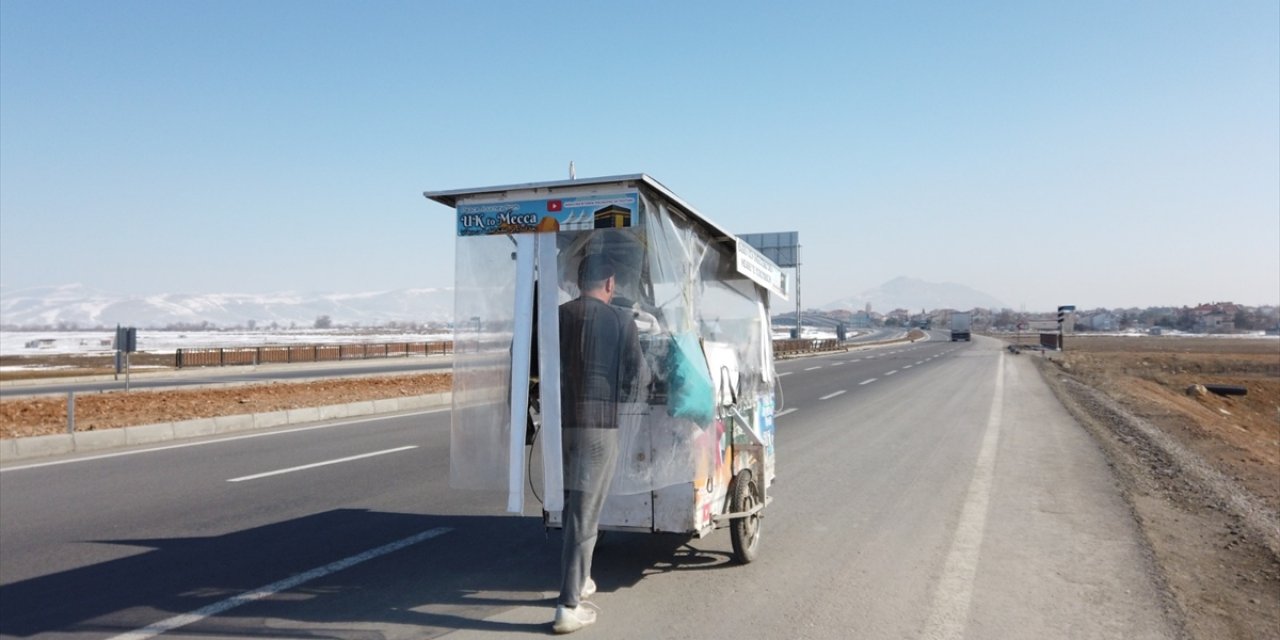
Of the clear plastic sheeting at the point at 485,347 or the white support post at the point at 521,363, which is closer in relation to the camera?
the white support post at the point at 521,363

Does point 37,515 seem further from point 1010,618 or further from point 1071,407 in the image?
point 1071,407

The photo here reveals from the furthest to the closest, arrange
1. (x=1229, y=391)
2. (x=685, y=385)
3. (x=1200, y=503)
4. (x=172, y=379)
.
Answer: (x=1229, y=391) < (x=172, y=379) < (x=1200, y=503) < (x=685, y=385)

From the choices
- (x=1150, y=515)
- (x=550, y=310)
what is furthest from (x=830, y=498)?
(x=550, y=310)

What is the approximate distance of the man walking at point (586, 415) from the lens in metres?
4.62

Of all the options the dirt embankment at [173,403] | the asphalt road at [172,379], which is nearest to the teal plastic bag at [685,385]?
the dirt embankment at [173,403]

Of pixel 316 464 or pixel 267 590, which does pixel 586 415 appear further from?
pixel 316 464

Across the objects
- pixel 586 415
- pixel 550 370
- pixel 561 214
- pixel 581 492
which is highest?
pixel 561 214

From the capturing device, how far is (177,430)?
1406 centimetres

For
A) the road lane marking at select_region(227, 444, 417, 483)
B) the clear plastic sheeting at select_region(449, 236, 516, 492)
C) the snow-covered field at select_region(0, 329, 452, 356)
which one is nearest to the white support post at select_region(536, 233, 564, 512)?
the clear plastic sheeting at select_region(449, 236, 516, 492)

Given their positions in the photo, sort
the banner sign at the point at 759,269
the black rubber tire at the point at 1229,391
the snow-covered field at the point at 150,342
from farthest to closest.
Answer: the snow-covered field at the point at 150,342 → the black rubber tire at the point at 1229,391 → the banner sign at the point at 759,269

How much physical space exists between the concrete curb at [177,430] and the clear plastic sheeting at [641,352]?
4.46 meters

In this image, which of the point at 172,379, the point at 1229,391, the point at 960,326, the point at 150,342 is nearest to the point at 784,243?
the point at 1229,391

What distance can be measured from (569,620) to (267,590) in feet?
7.04

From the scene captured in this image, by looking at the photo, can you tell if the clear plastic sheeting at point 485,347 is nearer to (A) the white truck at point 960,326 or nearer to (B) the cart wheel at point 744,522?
(B) the cart wheel at point 744,522
